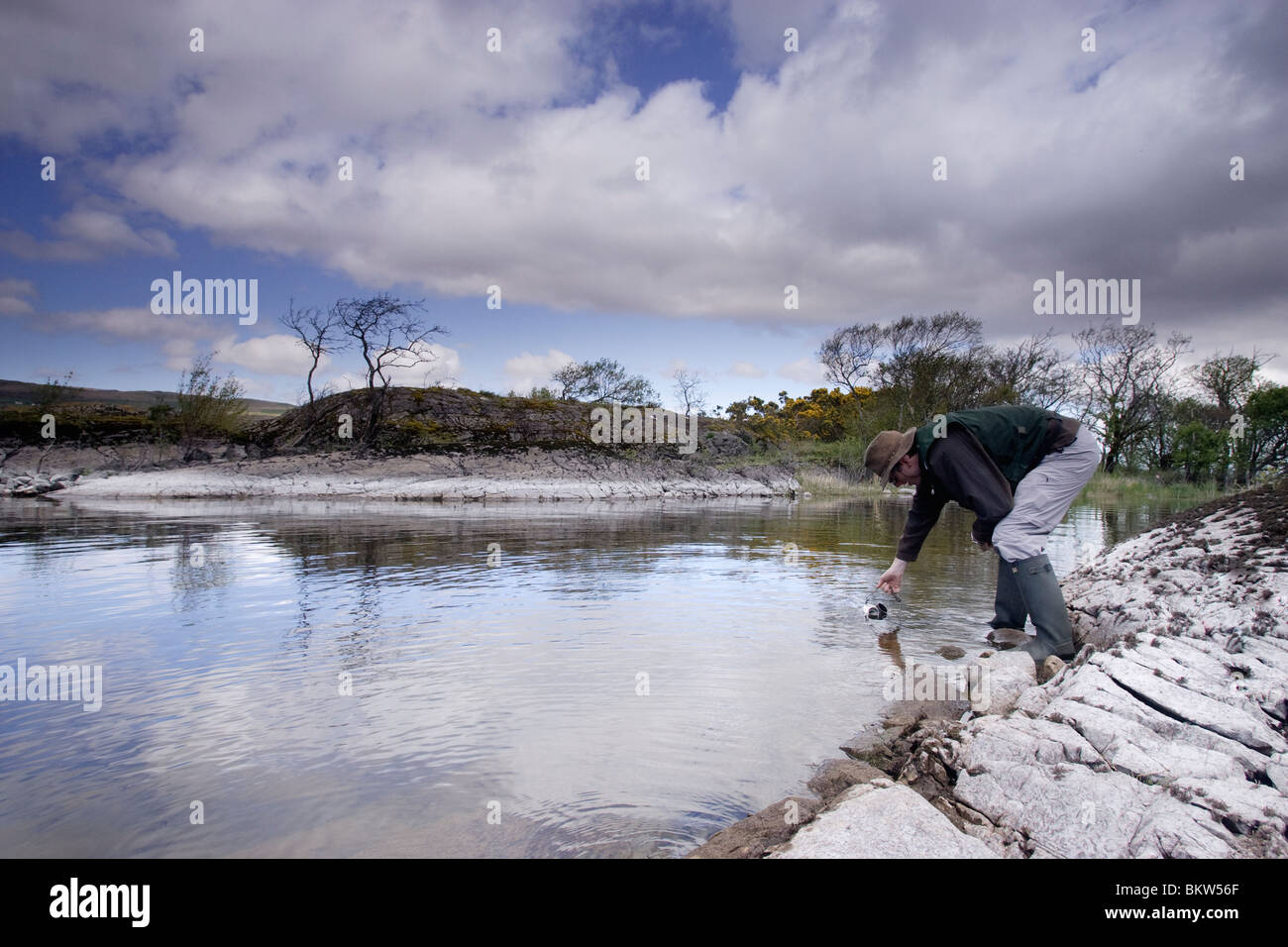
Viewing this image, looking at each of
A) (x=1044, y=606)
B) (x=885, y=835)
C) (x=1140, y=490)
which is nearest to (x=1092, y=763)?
(x=885, y=835)

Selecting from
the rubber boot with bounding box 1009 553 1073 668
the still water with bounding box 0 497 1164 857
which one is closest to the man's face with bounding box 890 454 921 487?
the rubber boot with bounding box 1009 553 1073 668

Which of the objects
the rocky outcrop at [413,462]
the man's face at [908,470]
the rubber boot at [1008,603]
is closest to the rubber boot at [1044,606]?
the rubber boot at [1008,603]

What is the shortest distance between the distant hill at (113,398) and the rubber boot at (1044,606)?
102 feet

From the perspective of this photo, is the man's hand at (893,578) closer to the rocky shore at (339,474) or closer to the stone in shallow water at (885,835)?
the stone in shallow water at (885,835)

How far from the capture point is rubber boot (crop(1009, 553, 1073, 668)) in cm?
467

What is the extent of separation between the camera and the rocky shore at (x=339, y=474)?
74.9 feet

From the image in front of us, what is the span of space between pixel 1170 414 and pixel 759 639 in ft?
143

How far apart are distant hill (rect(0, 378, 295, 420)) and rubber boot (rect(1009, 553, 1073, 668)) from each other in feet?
102

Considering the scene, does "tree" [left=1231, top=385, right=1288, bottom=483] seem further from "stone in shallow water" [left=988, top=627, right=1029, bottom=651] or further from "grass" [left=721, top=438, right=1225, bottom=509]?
"stone in shallow water" [left=988, top=627, right=1029, bottom=651]

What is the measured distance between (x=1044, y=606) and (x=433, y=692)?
13.9 feet

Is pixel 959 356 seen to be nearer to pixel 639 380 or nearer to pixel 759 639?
pixel 639 380

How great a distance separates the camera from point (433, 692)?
13.8 feet

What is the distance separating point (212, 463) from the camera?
83.1 ft
